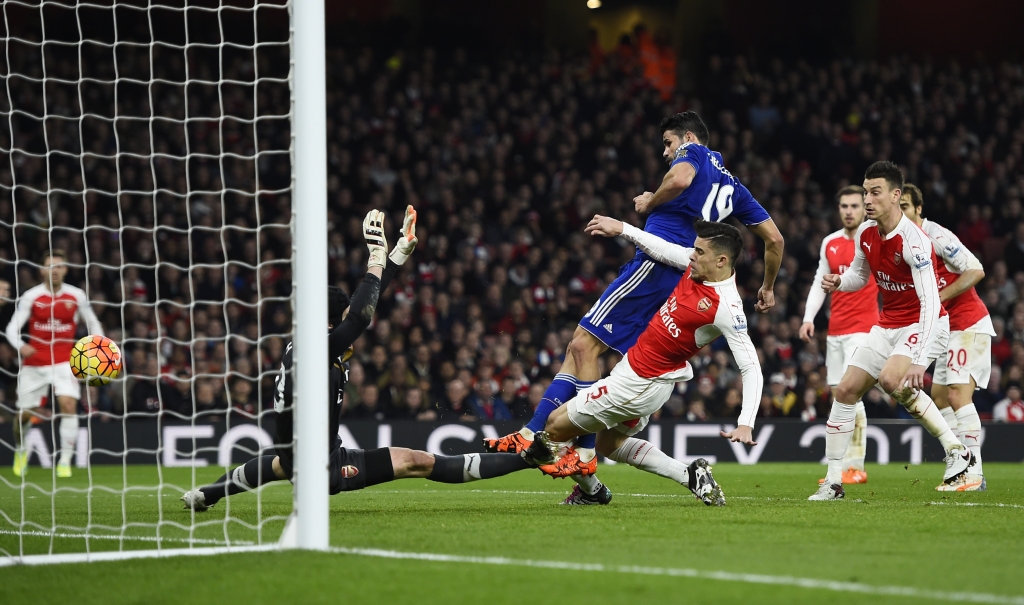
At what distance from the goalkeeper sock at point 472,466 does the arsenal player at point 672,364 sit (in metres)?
0.27

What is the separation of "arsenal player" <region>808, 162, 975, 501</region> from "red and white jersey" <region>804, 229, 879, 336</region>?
173 centimetres

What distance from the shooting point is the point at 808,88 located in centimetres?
1945

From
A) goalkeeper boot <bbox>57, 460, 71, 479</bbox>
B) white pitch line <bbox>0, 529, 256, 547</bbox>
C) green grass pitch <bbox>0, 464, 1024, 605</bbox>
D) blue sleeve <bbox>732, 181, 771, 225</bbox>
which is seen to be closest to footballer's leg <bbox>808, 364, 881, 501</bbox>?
green grass pitch <bbox>0, 464, 1024, 605</bbox>

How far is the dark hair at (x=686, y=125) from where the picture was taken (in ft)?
24.1

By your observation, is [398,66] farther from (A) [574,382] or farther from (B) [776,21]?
(A) [574,382]

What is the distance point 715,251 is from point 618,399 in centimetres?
98

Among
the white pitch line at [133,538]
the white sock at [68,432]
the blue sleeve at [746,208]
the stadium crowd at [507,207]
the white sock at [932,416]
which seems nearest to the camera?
the white pitch line at [133,538]

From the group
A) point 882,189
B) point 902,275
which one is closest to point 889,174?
point 882,189

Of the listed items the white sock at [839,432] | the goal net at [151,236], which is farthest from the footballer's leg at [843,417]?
the goal net at [151,236]

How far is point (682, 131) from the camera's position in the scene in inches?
290

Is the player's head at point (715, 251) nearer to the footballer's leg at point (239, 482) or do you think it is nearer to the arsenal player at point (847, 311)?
the footballer's leg at point (239, 482)

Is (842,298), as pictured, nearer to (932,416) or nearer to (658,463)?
(932,416)

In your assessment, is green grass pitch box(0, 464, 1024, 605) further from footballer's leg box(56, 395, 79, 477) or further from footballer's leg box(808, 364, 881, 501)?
footballer's leg box(56, 395, 79, 477)

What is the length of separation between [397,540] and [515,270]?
35.9 feet
